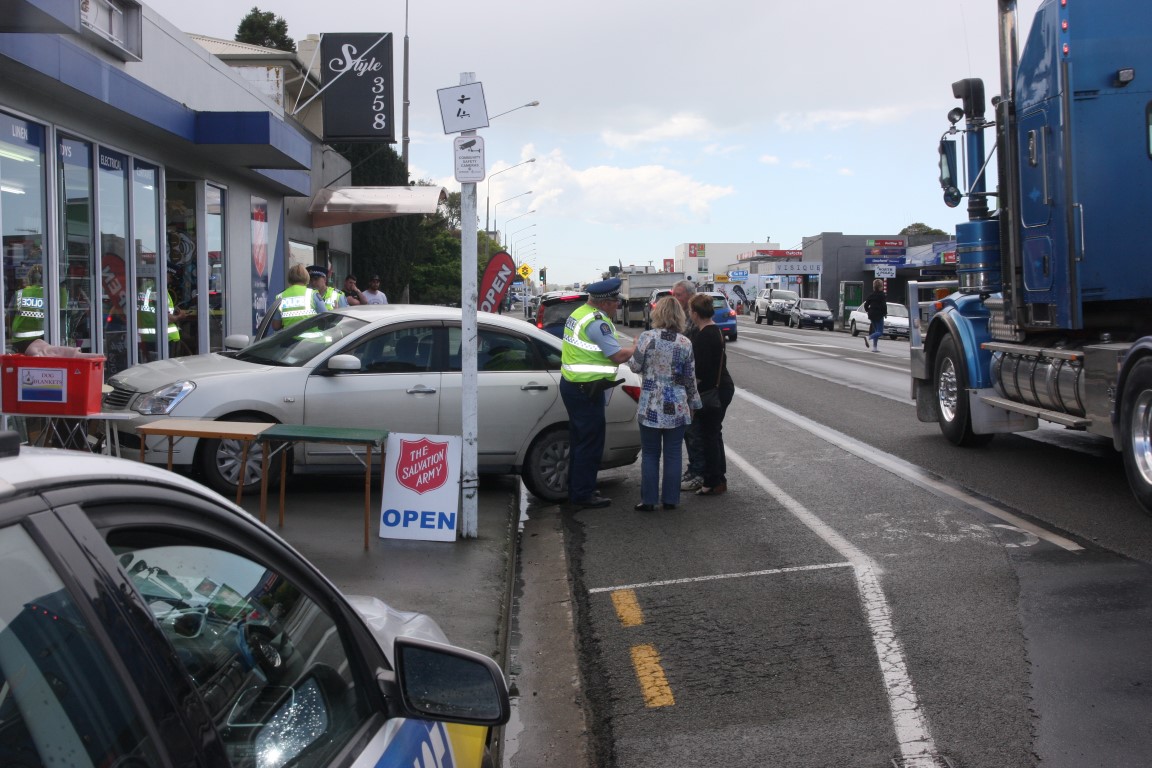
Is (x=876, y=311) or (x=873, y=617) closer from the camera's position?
(x=873, y=617)

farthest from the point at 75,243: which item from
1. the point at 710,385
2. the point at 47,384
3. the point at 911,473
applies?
the point at 911,473

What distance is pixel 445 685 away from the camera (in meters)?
2.40

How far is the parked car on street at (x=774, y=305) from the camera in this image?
5838 cm

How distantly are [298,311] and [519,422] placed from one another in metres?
3.71

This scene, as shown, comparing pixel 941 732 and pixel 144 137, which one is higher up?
pixel 144 137

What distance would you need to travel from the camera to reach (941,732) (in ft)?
15.2

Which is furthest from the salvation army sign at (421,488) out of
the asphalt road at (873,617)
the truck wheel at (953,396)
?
the truck wheel at (953,396)

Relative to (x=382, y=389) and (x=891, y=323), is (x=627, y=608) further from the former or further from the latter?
(x=891, y=323)

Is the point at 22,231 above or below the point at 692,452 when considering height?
above

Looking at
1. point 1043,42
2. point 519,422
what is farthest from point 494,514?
point 1043,42

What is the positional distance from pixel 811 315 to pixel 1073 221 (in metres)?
46.3

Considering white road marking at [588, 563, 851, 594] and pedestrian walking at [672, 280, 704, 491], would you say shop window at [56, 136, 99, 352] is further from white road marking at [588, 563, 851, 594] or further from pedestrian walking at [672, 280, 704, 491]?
white road marking at [588, 563, 851, 594]

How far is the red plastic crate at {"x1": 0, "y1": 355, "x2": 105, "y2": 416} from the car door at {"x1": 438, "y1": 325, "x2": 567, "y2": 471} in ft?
9.92

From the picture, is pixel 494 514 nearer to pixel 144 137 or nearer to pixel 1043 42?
pixel 1043 42
